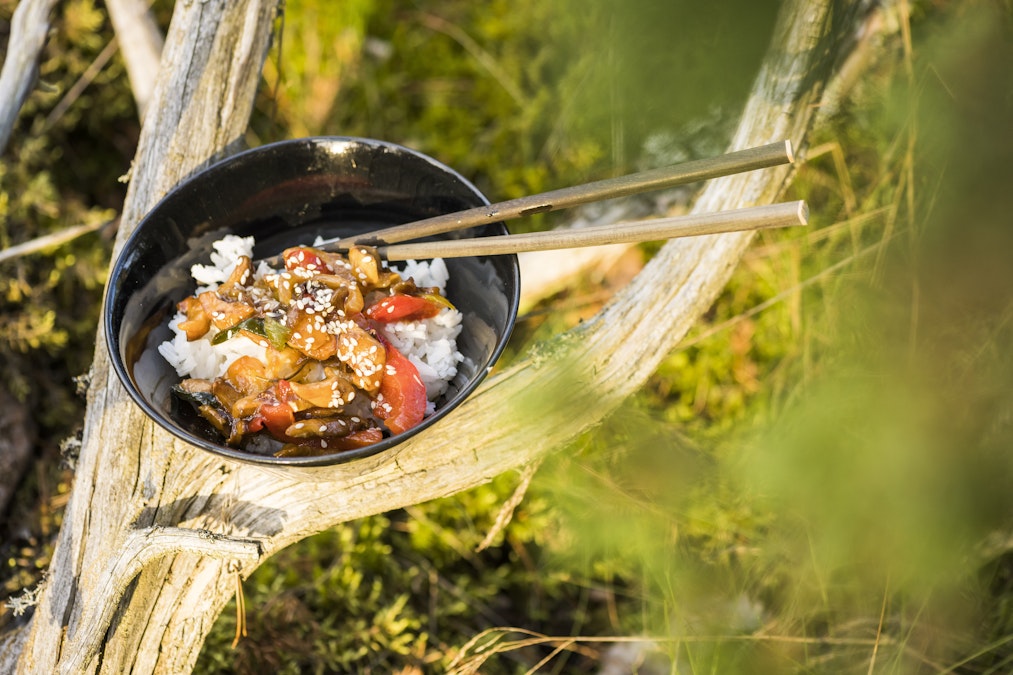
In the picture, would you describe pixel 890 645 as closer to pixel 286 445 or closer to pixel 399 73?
pixel 286 445

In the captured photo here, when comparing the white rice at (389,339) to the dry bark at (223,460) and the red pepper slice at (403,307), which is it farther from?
→ the dry bark at (223,460)

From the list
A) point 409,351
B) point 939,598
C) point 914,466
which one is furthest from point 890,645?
point 409,351

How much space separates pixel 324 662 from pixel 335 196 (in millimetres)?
1664

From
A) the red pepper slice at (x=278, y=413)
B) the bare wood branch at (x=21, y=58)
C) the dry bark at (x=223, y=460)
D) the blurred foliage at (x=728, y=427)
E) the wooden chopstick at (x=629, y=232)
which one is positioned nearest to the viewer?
the wooden chopstick at (x=629, y=232)

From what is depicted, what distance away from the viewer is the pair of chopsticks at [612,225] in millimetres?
1495

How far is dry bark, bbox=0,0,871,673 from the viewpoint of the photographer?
208 centimetres

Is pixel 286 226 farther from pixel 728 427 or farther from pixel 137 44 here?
pixel 728 427

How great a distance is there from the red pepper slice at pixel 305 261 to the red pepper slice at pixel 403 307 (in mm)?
176

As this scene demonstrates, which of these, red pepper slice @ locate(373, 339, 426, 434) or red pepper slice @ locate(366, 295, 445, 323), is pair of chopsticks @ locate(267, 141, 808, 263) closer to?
red pepper slice @ locate(366, 295, 445, 323)

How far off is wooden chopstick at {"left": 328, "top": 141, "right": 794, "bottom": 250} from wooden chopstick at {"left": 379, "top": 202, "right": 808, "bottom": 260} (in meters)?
0.06

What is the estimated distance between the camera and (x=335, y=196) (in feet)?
8.13

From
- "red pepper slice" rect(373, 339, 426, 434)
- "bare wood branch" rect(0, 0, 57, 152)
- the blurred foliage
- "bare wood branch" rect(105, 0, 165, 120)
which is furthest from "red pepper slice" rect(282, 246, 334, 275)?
"bare wood branch" rect(105, 0, 165, 120)

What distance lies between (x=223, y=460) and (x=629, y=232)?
1315mm

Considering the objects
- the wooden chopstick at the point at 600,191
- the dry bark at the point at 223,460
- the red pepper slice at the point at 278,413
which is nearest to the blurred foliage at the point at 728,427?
the dry bark at the point at 223,460
